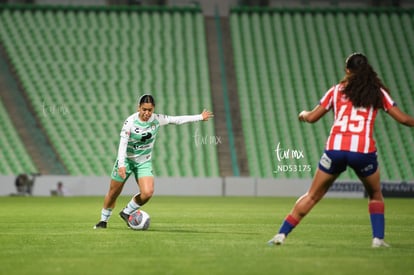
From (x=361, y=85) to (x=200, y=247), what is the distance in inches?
108

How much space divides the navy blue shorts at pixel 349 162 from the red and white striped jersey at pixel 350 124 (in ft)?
0.19

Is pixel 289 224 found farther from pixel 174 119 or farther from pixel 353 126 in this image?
pixel 174 119

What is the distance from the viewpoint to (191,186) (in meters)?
31.4

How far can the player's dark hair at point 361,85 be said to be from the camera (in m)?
10.1

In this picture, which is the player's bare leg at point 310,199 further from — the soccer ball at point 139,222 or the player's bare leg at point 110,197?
the player's bare leg at point 110,197

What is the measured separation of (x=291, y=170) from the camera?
33469 millimetres

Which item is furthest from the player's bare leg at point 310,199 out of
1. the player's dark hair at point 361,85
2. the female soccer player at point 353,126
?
the player's dark hair at point 361,85

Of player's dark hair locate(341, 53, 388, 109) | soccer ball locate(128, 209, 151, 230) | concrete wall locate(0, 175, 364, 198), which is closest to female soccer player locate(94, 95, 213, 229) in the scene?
soccer ball locate(128, 209, 151, 230)

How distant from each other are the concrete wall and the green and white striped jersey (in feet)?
54.2

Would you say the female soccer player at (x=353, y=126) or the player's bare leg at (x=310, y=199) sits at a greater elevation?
the female soccer player at (x=353, y=126)

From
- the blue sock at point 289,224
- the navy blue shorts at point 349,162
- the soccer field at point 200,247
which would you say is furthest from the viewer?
the blue sock at point 289,224

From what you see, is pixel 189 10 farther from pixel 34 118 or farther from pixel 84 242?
pixel 84 242

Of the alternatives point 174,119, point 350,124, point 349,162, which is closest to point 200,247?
point 349,162

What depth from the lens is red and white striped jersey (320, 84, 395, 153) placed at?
10047 mm
